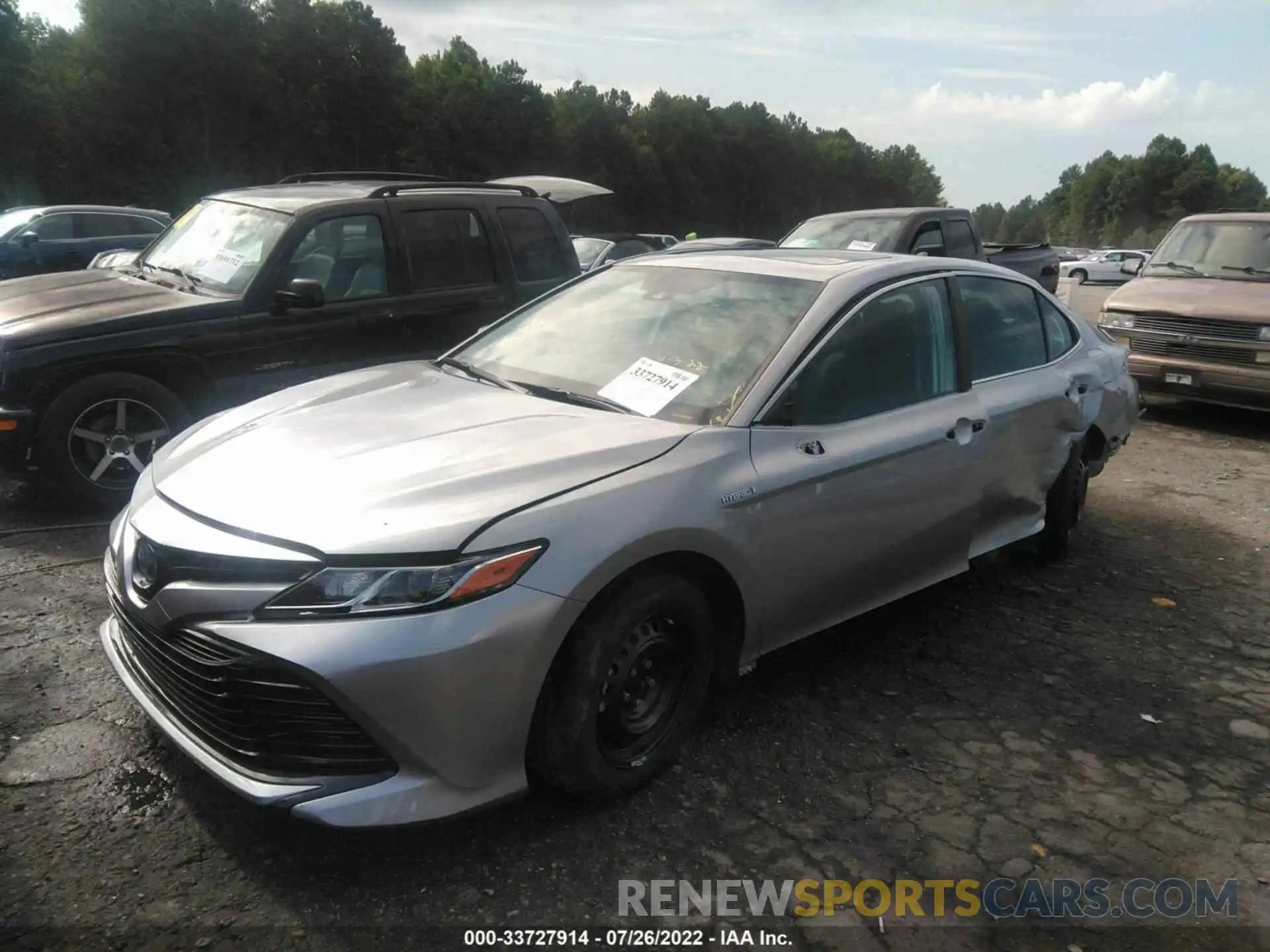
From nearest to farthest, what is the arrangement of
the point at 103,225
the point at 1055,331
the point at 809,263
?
the point at 809,263 → the point at 1055,331 → the point at 103,225

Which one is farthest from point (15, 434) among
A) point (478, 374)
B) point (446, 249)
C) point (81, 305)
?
point (478, 374)

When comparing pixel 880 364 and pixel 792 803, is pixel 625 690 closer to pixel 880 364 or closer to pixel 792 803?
pixel 792 803

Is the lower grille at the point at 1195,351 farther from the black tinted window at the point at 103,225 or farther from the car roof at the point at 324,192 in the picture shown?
the black tinted window at the point at 103,225

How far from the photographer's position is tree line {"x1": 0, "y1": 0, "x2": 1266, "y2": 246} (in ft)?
105

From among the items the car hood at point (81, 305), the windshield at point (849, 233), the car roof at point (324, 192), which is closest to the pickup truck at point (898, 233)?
the windshield at point (849, 233)

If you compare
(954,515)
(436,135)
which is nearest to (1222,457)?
(954,515)

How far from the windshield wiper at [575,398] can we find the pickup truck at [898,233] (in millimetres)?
7059

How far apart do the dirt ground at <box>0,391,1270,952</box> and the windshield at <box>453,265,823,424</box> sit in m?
1.19

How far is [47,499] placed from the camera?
18.6ft

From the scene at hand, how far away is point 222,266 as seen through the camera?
5.97m

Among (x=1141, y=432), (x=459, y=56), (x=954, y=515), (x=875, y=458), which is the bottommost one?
(x=1141, y=432)

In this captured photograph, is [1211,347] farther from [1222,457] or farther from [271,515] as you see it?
[271,515]

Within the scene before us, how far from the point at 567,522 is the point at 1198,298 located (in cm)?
831

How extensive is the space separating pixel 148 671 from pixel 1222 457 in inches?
312
